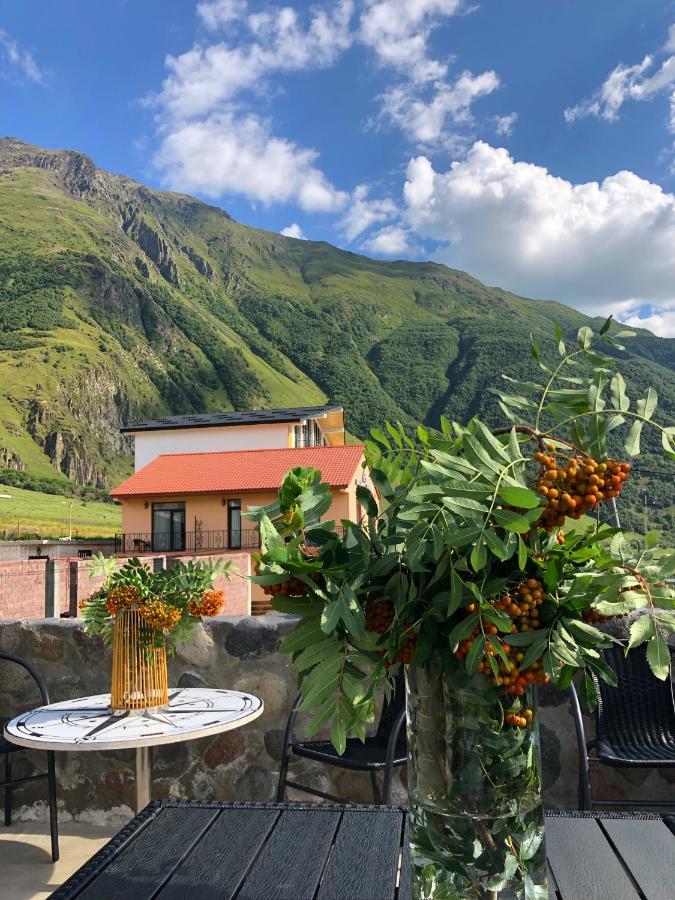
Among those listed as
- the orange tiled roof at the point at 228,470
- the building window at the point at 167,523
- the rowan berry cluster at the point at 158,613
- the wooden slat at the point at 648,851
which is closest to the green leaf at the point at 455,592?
the wooden slat at the point at 648,851

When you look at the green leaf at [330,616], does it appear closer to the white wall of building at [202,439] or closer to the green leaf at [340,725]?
the green leaf at [340,725]

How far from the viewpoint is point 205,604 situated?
101 inches

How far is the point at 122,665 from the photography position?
97.6 inches

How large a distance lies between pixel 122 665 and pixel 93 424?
79.5m

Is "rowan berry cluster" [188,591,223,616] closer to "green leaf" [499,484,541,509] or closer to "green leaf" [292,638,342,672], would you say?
"green leaf" [292,638,342,672]

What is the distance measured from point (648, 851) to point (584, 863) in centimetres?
14

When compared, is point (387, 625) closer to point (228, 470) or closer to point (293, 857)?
point (293, 857)

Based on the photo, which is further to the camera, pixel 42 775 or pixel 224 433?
pixel 224 433

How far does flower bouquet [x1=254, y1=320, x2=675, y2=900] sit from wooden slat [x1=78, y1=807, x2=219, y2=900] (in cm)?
49

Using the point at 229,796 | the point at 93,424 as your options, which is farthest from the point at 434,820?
the point at 93,424

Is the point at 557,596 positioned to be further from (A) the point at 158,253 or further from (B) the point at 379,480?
→ (A) the point at 158,253

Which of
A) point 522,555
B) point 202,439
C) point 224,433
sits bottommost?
point 522,555

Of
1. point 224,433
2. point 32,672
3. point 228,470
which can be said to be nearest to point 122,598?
point 32,672

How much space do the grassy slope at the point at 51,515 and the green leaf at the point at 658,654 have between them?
1641 inches
